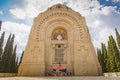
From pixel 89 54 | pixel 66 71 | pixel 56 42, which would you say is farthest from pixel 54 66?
pixel 89 54

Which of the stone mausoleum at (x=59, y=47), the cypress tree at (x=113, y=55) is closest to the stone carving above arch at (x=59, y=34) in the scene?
the stone mausoleum at (x=59, y=47)

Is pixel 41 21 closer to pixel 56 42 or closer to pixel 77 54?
pixel 56 42

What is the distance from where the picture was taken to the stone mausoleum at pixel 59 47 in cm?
2298

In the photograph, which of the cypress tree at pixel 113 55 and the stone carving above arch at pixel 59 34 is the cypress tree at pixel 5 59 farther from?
the cypress tree at pixel 113 55

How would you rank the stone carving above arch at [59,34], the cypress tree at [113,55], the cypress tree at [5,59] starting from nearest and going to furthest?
the stone carving above arch at [59,34] < the cypress tree at [5,59] < the cypress tree at [113,55]

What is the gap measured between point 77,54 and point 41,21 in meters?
9.92

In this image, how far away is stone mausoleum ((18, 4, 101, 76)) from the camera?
75.4ft

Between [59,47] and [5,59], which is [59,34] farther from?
[5,59]

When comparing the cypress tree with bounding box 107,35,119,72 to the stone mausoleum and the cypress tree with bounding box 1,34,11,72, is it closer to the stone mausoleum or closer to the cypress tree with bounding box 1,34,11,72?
the stone mausoleum

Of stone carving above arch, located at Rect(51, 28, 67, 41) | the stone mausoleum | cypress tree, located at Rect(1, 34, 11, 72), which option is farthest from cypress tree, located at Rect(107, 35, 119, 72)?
cypress tree, located at Rect(1, 34, 11, 72)

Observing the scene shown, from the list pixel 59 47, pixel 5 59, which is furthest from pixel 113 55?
pixel 5 59

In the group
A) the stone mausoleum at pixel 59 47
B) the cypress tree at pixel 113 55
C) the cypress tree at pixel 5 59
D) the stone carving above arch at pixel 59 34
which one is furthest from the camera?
the cypress tree at pixel 113 55

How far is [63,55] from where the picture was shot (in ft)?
81.4

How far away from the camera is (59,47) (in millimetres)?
25656
